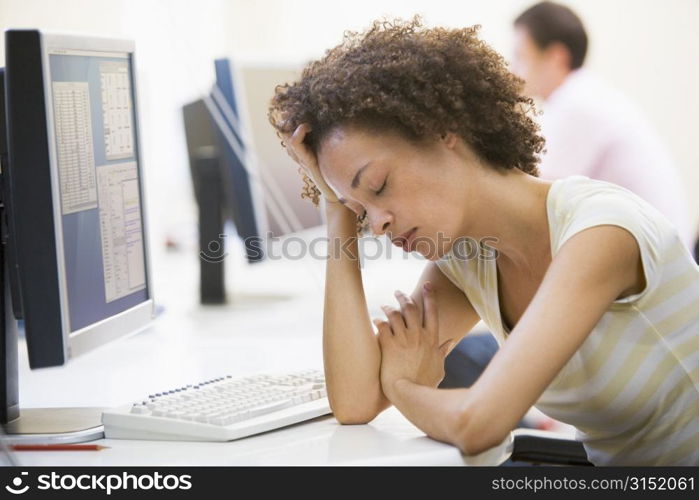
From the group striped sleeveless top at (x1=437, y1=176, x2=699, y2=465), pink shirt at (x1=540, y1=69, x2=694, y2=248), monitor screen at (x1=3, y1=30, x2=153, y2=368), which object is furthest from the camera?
pink shirt at (x1=540, y1=69, x2=694, y2=248)

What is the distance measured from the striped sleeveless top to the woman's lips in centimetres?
17

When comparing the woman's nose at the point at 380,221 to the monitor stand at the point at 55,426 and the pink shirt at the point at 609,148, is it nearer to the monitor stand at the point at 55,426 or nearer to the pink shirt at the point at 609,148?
the monitor stand at the point at 55,426

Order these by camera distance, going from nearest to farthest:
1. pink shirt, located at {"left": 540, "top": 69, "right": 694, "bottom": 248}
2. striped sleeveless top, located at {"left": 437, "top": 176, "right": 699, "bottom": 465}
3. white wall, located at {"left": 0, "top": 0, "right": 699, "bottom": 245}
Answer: striped sleeveless top, located at {"left": 437, "top": 176, "right": 699, "bottom": 465}, pink shirt, located at {"left": 540, "top": 69, "right": 694, "bottom": 248}, white wall, located at {"left": 0, "top": 0, "right": 699, "bottom": 245}

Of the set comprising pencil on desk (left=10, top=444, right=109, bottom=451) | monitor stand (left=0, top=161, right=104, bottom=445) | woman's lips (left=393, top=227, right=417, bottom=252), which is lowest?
pencil on desk (left=10, top=444, right=109, bottom=451)

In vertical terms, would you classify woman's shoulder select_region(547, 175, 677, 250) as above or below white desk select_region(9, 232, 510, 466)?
above

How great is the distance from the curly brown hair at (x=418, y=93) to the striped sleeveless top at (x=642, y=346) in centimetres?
11

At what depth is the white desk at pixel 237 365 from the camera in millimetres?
983

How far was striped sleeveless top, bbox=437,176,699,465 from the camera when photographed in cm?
107

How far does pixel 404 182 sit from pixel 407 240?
0.28 ft

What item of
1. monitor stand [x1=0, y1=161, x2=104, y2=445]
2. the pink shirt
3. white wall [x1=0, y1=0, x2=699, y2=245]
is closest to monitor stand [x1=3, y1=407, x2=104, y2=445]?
monitor stand [x1=0, y1=161, x2=104, y2=445]

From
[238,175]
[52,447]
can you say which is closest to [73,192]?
[52,447]

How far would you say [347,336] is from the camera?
4.02ft

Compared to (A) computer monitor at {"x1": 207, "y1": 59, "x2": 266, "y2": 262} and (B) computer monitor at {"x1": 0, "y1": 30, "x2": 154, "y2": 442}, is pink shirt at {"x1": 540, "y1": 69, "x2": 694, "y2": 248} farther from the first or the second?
(B) computer monitor at {"x1": 0, "y1": 30, "x2": 154, "y2": 442}

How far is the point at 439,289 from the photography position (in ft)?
4.56
